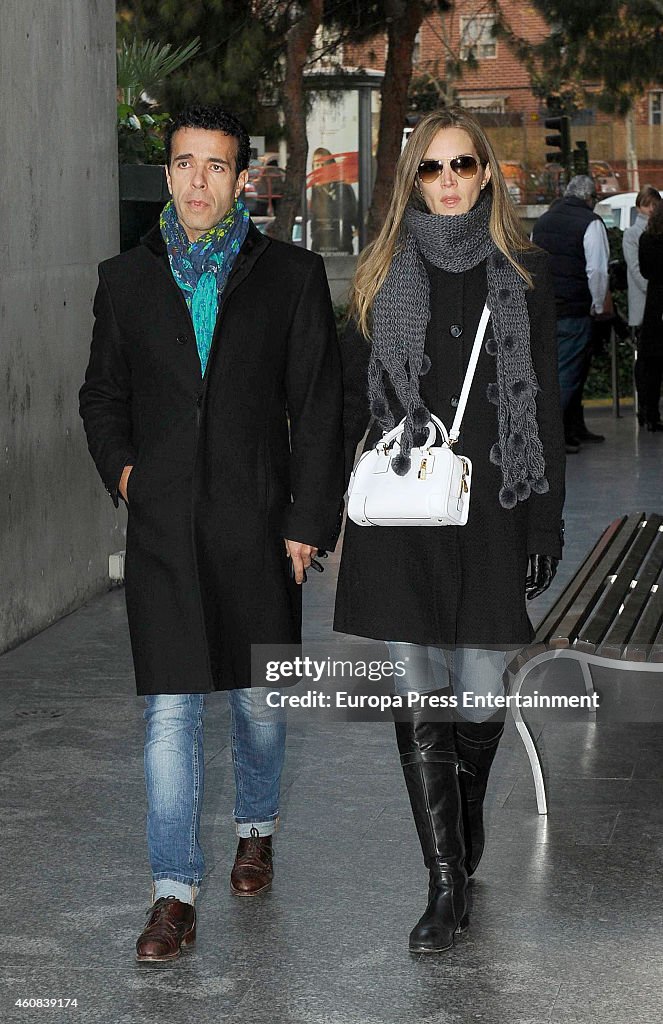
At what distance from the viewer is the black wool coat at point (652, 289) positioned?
45.4ft

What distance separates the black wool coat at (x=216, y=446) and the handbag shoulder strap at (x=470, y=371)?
286mm

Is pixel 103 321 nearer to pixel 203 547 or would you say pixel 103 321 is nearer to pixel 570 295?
pixel 203 547

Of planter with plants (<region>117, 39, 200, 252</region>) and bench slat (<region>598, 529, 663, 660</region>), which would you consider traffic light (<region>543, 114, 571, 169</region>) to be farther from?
bench slat (<region>598, 529, 663, 660</region>)

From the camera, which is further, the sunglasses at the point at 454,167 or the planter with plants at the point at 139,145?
the planter with plants at the point at 139,145

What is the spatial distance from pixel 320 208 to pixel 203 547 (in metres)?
20.4

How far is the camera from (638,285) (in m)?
14.9

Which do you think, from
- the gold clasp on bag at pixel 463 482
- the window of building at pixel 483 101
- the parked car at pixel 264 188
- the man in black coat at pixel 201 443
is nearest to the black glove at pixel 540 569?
the gold clasp on bag at pixel 463 482

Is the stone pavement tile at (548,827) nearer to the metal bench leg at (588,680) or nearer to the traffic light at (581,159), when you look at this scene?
the metal bench leg at (588,680)

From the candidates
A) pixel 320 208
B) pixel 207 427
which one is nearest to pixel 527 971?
pixel 207 427

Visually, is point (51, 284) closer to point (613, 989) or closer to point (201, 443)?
point (201, 443)

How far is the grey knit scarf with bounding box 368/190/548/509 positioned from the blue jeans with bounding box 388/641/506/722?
378mm

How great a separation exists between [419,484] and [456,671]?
511 mm

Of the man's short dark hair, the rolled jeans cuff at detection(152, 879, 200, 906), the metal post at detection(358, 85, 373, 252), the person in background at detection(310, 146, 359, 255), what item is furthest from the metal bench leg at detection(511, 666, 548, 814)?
the person in background at detection(310, 146, 359, 255)

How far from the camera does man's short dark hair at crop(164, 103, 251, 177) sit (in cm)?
399
